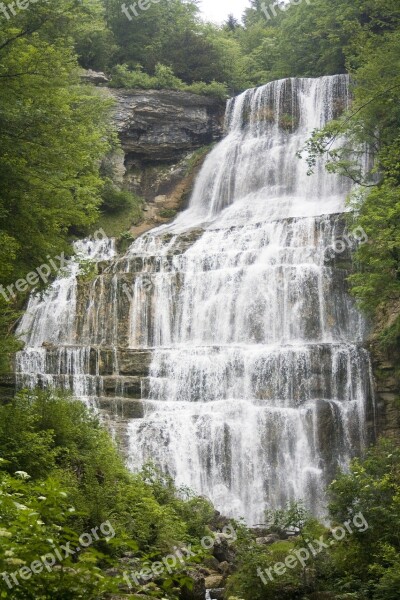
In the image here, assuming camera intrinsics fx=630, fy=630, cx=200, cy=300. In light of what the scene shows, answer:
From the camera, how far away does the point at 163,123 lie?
118 feet

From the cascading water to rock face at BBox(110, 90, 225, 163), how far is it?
19.1ft

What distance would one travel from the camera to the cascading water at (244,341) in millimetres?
17312

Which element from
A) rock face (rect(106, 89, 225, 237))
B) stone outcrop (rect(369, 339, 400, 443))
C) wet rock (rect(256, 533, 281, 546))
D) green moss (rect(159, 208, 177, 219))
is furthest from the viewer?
rock face (rect(106, 89, 225, 237))

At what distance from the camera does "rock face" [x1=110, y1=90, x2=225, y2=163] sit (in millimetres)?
35562

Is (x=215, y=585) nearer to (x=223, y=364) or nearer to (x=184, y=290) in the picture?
(x=223, y=364)

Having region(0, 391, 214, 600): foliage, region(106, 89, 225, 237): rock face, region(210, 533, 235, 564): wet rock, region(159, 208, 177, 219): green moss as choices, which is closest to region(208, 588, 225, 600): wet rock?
region(0, 391, 214, 600): foliage

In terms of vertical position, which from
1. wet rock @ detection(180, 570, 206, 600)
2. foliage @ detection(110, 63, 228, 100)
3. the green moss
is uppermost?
foliage @ detection(110, 63, 228, 100)

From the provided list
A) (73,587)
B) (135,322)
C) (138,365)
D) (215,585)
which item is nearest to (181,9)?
(135,322)

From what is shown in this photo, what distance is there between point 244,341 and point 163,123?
18604mm

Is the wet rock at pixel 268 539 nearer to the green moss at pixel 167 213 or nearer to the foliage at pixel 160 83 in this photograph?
the green moss at pixel 167 213

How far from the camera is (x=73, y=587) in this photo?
4273 millimetres

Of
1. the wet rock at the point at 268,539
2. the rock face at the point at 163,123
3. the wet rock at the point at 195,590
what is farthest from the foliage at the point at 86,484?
the rock face at the point at 163,123

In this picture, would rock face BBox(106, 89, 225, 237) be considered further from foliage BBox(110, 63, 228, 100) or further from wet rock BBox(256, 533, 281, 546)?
wet rock BBox(256, 533, 281, 546)

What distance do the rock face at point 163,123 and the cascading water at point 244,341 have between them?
582 cm
